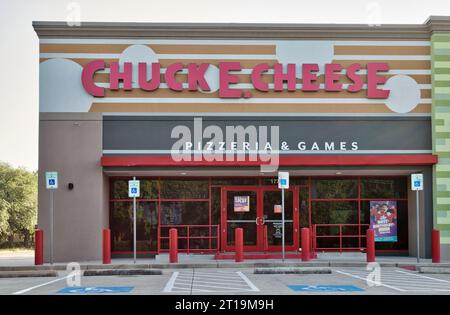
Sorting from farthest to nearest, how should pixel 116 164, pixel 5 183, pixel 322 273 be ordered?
1. pixel 5 183
2. pixel 116 164
3. pixel 322 273

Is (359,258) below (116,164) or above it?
below

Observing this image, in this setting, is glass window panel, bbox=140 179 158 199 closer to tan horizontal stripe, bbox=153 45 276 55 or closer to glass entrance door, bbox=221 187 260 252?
glass entrance door, bbox=221 187 260 252

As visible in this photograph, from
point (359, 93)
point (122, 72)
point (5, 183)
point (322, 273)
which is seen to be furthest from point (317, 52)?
point (5, 183)

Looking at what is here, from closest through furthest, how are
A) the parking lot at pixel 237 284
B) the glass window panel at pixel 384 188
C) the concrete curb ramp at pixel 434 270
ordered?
the parking lot at pixel 237 284, the concrete curb ramp at pixel 434 270, the glass window panel at pixel 384 188

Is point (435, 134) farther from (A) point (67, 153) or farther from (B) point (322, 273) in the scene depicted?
(A) point (67, 153)

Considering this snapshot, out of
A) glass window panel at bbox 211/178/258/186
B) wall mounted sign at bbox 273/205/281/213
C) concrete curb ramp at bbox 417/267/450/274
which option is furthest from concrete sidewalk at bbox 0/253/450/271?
glass window panel at bbox 211/178/258/186

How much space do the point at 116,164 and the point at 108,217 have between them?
95.1 inches

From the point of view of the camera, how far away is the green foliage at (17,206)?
48188 mm

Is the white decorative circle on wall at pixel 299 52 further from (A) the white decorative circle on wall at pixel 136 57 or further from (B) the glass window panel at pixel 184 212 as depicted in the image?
(B) the glass window panel at pixel 184 212

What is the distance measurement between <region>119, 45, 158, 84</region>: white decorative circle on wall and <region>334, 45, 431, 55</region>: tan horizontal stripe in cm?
674

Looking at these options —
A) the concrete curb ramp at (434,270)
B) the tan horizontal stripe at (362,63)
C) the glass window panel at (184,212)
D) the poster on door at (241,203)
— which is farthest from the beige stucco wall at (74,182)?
the concrete curb ramp at (434,270)

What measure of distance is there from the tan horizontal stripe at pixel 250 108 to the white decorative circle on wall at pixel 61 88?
0.55 meters

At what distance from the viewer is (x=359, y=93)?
25344 mm

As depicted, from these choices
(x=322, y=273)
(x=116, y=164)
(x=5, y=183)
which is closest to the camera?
(x=322, y=273)
